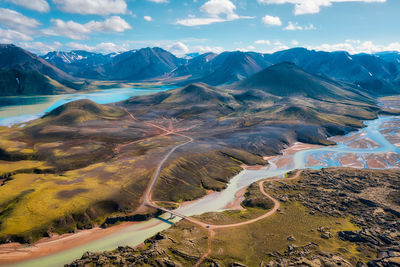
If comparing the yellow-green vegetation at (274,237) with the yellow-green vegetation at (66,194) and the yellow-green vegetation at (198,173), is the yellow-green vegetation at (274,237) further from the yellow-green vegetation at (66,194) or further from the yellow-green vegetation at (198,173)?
the yellow-green vegetation at (66,194)

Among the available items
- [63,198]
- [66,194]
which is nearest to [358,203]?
[63,198]

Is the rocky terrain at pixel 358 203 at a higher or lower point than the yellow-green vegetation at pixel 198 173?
lower

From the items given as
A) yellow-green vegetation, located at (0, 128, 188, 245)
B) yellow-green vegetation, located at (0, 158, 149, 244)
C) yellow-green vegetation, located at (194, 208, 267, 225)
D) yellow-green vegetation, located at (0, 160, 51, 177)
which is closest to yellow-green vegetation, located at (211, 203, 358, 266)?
yellow-green vegetation, located at (194, 208, 267, 225)

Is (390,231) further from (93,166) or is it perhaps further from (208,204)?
(93,166)

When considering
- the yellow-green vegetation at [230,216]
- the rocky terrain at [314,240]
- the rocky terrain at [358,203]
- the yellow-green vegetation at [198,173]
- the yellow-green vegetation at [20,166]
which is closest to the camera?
the rocky terrain at [314,240]

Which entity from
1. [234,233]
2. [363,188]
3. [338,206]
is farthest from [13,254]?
[363,188]

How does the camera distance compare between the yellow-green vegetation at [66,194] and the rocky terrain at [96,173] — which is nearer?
the yellow-green vegetation at [66,194]

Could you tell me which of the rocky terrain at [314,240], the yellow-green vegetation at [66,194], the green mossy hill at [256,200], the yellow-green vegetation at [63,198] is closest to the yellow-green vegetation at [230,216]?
the green mossy hill at [256,200]

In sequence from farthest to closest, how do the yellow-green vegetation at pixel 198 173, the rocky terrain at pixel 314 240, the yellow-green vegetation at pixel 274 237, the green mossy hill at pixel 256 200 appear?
the yellow-green vegetation at pixel 198 173, the green mossy hill at pixel 256 200, the yellow-green vegetation at pixel 274 237, the rocky terrain at pixel 314 240

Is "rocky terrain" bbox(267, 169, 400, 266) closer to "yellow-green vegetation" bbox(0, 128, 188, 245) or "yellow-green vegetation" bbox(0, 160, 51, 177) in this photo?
"yellow-green vegetation" bbox(0, 128, 188, 245)
